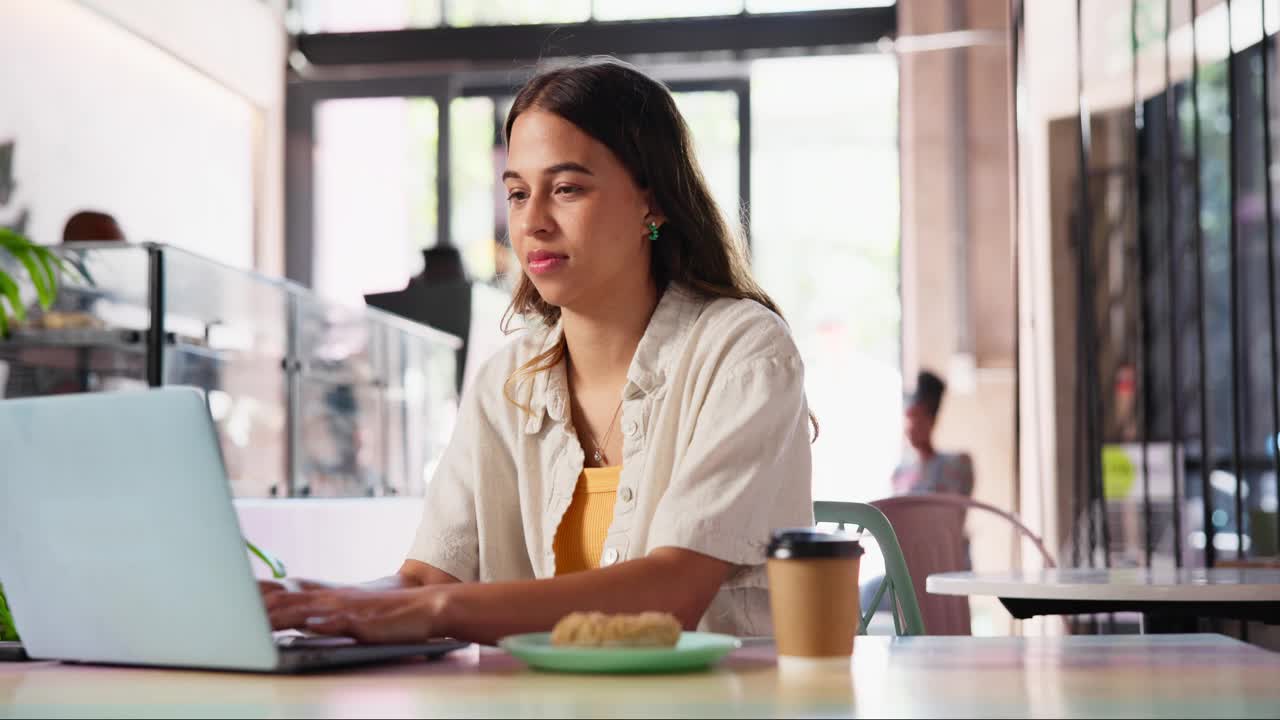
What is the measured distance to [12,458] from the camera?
93 cm

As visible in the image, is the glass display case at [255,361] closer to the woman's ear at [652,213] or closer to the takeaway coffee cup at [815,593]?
the woman's ear at [652,213]

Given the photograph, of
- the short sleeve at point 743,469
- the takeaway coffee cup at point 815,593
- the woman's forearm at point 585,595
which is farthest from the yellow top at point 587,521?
the takeaway coffee cup at point 815,593

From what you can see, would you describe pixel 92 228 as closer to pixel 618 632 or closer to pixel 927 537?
pixel 927 537

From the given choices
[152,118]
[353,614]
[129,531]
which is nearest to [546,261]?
[353,614]

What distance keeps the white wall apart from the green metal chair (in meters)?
4.40

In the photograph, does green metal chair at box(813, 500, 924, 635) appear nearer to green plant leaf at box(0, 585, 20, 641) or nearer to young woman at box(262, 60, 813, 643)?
young woman at box(262, 60, 813, 643)

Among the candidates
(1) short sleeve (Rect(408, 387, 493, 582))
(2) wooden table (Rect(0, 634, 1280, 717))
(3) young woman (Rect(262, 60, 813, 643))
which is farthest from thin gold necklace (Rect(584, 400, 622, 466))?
(2) wooden table (Rect(0, 634, 1280, 717))

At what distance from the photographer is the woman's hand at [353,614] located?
988 mm

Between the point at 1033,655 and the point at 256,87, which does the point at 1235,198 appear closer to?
the point at 1033,655

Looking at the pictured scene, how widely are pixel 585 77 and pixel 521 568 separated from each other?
1.86 ft

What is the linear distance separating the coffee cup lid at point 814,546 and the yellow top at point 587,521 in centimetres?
60

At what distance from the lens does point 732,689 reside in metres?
0.81

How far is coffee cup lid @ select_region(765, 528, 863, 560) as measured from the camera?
93cm

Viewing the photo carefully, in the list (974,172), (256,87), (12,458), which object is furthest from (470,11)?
(12,458)
